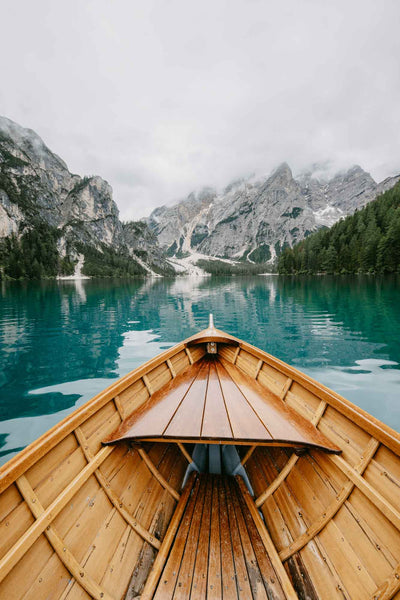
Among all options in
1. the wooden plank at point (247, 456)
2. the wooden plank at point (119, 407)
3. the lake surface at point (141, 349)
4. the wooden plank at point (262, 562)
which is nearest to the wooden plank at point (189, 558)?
the wooden plank at point (262, 562)

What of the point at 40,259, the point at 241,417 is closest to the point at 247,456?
the point at 241,417

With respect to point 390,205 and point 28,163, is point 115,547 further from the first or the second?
point 28,163

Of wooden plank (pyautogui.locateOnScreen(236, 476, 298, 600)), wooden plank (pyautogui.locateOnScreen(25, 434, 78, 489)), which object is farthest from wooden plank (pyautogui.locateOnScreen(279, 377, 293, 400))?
wooden plank (pyautogui.locateOnScreen(25, 434, 78, 489))

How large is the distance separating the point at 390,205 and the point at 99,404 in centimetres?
12025

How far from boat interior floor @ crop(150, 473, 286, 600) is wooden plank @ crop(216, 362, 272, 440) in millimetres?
1294

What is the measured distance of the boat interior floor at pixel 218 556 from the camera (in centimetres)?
307

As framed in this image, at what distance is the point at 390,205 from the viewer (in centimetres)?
9206

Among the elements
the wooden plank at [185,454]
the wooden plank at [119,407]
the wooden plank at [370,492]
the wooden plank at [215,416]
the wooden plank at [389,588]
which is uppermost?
the wooden plank at [119,407]

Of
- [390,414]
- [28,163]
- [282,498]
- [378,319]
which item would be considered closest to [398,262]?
[378,319]

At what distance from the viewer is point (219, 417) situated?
4.70 m

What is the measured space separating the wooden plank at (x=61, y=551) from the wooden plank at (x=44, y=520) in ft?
0.30

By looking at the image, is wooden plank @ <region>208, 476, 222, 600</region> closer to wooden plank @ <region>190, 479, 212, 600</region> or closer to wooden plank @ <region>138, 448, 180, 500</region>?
wooden plank @ <region>190, 479, 212, 600</region>

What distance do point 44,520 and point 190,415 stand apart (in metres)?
2.57

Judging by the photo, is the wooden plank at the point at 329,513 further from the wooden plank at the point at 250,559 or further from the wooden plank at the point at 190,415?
the wooden plank at the point at 190,415
